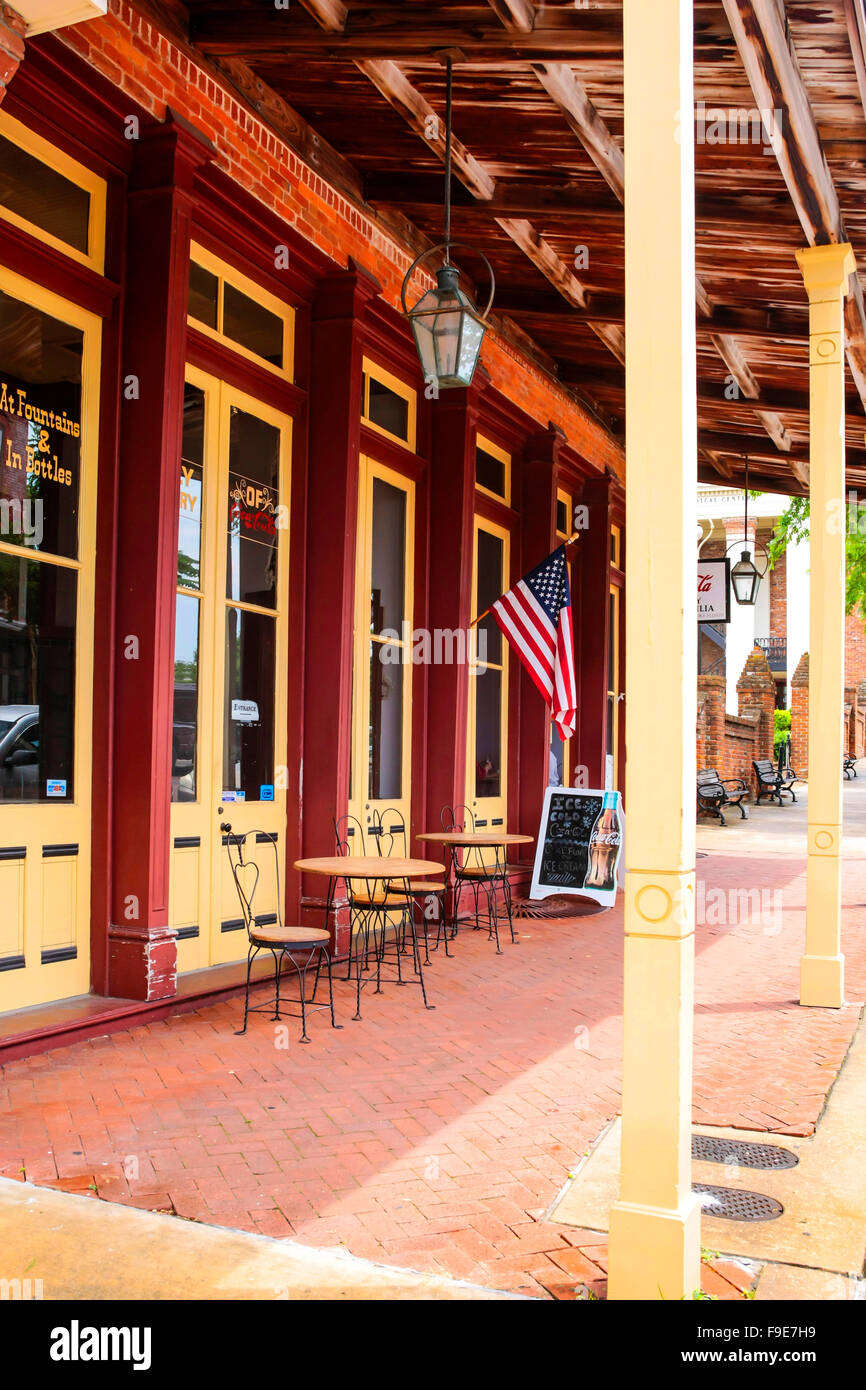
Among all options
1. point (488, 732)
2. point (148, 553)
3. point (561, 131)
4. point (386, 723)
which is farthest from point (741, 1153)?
point (488, 732)

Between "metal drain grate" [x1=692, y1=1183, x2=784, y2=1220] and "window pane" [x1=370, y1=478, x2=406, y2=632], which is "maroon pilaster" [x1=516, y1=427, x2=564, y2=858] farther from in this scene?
"metal drain grate" [x1=692, y1=1183, x2=784, y2=1220]

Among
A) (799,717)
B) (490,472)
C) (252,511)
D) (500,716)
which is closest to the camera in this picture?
(252,511)

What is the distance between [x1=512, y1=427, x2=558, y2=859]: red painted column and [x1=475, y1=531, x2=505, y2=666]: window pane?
1.25 feet

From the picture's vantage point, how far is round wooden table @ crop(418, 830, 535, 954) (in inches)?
309

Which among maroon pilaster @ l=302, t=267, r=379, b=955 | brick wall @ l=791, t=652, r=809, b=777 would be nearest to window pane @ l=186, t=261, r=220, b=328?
maroon pilaster @ l=302, t=267, r=379, b=955

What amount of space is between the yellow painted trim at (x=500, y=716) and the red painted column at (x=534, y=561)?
16 centimetres

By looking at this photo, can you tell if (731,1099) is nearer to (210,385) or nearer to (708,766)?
(210,385)

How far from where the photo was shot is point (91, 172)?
18.5 feet

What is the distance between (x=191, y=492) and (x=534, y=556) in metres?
4.92

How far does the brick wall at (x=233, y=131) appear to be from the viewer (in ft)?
17.9

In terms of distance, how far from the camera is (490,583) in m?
10.3

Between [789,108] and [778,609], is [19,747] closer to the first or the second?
[789,108]

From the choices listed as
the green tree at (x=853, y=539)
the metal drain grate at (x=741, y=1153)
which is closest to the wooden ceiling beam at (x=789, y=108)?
the metal drain grate at (x=741, y=1153)
